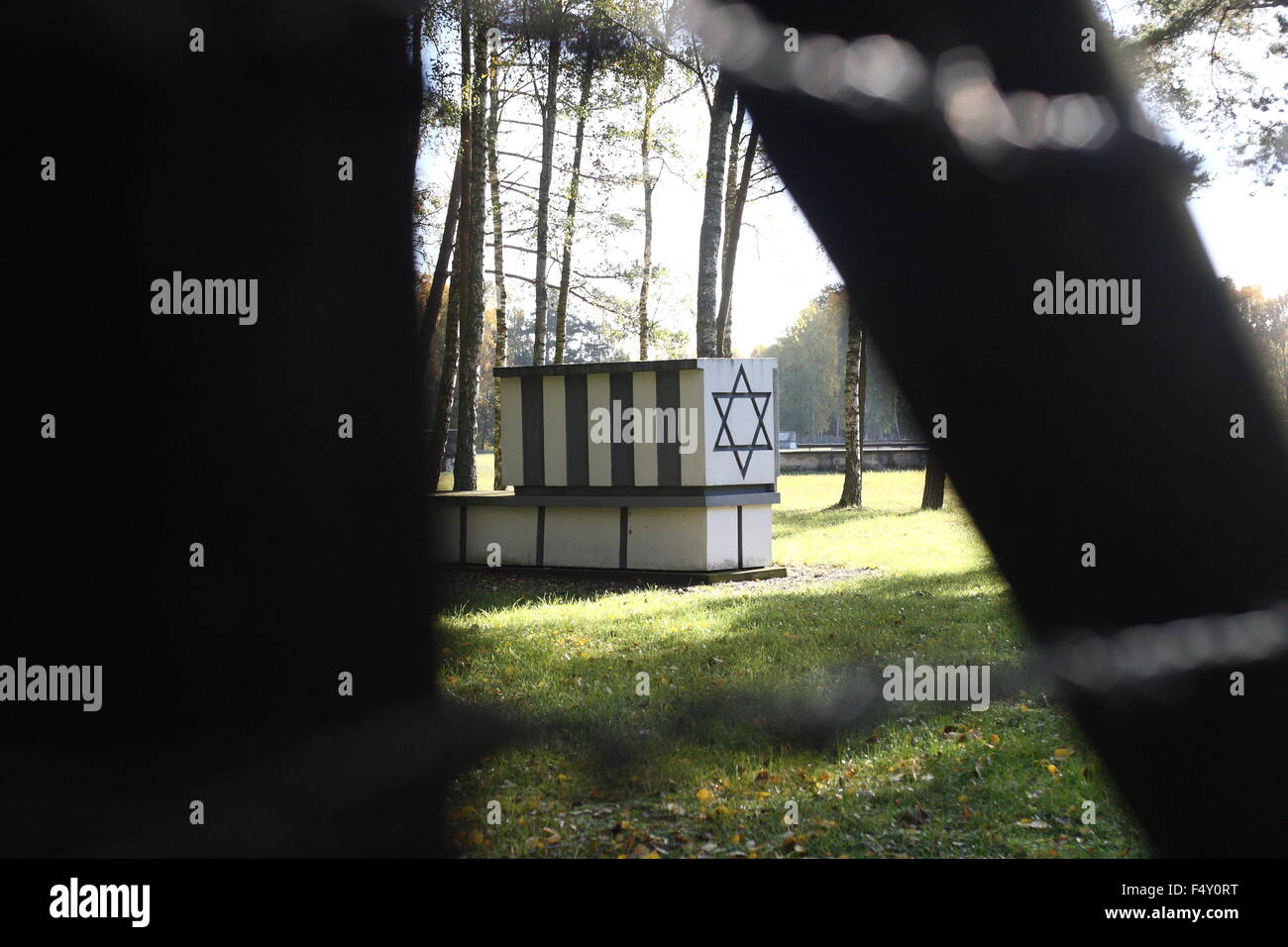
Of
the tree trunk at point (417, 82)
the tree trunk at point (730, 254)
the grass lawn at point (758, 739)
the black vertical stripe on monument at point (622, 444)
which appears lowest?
the grass lawn at point (758, 739)

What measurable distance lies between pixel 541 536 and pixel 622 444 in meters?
1.47

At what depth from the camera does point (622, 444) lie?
11539 mm

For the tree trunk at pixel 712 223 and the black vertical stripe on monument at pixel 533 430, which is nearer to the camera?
the black vertical stripe on monument at pixel 533 430

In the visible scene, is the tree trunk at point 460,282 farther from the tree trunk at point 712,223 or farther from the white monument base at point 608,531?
the tree trunk at point 712,223

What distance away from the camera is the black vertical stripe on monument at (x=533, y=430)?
1208 centimetres

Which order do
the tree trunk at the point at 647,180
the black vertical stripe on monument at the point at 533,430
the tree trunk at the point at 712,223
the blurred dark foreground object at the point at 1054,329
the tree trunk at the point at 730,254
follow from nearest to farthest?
the blurred dark foreground object at the point at 1054,329
the black vertical stripe on monument at the point at 533,430
the tree trunk at the point at 712,223
the tree trunk at the point at 647,180
the tree trunk at the point at 730,254

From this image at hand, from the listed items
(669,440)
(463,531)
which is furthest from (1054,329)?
(463,531)

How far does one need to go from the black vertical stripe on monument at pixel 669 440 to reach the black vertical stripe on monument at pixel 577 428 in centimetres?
88

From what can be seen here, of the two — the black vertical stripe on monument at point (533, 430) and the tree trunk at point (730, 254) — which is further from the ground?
the tree trunk at point (730, 254)

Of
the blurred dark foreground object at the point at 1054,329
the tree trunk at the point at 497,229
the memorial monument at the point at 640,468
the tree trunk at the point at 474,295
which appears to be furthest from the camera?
the tree trunk at the point at 497,229

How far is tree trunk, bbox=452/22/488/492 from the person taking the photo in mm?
17172

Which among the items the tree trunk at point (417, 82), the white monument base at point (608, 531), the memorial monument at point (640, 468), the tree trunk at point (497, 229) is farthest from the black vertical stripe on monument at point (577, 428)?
the tree trunk at point (497, 229)
